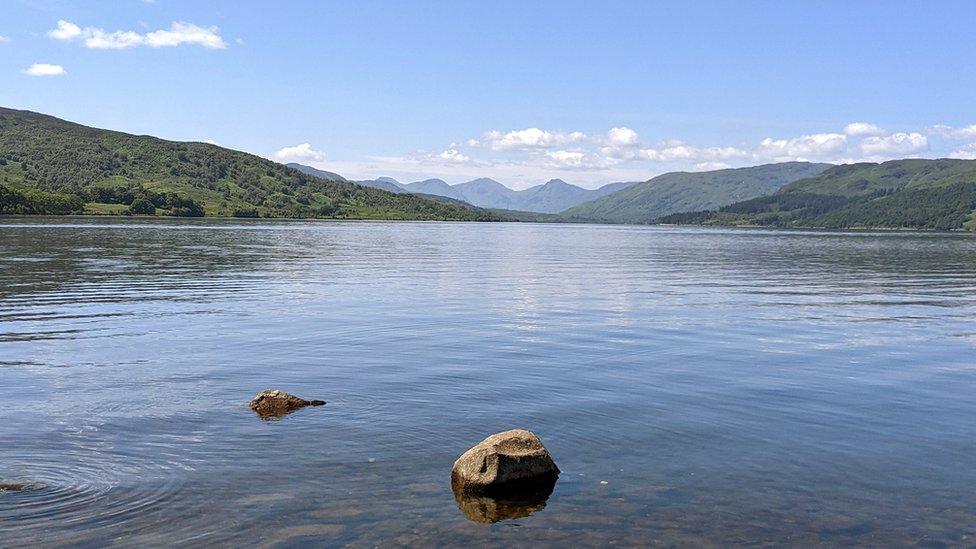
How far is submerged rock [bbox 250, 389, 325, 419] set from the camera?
23.4 meters

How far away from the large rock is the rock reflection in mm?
48

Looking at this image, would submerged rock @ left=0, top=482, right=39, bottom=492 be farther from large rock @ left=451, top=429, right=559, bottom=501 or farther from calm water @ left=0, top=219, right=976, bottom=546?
large rock @ left=451, top=429, right=559, bottom=501

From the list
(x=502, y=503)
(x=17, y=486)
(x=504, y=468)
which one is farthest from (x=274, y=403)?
(x=502, y=503)

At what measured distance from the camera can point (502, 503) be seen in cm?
1669

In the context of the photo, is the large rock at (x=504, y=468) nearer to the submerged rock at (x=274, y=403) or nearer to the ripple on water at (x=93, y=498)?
the ripple on water at (x=93, y=498)

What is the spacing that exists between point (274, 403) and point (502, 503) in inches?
388

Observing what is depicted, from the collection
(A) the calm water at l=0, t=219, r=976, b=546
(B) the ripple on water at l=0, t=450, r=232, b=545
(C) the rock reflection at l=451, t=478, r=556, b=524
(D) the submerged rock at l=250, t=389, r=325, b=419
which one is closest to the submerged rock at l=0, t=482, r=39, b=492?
(B) the ripple on water at l=0, t=450, r=232, b=545

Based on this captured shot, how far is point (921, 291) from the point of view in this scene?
70.3 metres

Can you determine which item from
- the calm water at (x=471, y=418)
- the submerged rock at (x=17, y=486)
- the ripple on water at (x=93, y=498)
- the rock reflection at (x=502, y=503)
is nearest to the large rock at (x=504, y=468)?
the rock reflection at (x=502, y=503)

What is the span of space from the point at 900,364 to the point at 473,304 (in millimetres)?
28442

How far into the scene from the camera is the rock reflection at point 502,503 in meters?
15.9

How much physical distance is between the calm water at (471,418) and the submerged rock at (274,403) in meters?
0.81

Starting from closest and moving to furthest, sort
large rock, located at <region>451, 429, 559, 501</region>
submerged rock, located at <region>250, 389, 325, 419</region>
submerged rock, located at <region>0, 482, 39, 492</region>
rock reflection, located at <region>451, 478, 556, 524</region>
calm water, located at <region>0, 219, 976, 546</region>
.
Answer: calm water, located at <region>0, 219, 976, 546</region> < rock reflection, located at <region>451, 478, 556, 524</region> < submerged rock, located at <region>0, 482, 39, 492</region> < large rock, located at <region>451, 429, 559, 501</region> < submerged rock, located at <region>250, 389, 325, 419</region>

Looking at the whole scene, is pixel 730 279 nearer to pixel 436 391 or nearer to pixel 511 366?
pixel 511 366
